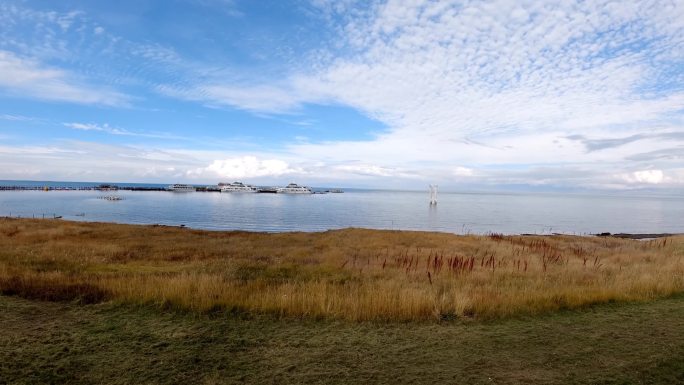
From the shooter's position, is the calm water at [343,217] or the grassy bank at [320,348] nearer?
the grassy bank at [320,348]

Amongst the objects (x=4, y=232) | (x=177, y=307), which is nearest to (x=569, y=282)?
(x=177, y=307)

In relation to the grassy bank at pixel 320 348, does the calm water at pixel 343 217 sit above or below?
below

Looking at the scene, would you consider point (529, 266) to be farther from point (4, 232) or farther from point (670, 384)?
point (4, 232)

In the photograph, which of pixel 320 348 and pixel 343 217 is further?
pixel 343 217

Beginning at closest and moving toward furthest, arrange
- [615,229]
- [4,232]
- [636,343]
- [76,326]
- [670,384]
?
[670,384]
[636,343]
[76,326]
[4,232]
[615,229]

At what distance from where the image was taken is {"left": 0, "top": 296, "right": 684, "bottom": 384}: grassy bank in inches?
202

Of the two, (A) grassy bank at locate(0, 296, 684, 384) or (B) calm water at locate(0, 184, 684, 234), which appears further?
(B) calm water at locate(0, 184, 684, 234)

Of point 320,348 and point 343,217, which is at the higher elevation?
point 320,348

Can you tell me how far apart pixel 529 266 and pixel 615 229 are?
58254mm

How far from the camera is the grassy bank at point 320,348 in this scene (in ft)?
16.9

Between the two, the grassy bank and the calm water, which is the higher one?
the grassy bank

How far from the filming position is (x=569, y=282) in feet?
38.6

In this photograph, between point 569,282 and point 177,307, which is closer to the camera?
point 177,307

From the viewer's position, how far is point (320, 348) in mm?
6184
